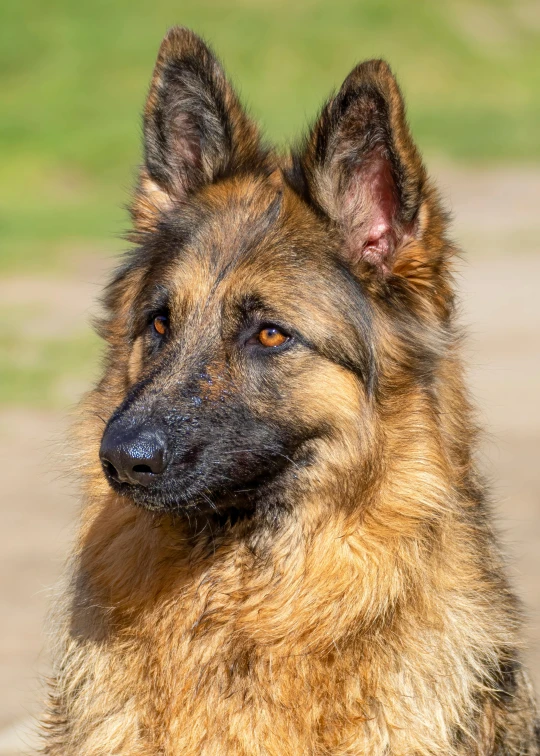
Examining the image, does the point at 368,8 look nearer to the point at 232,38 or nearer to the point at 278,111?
the point at 232,38

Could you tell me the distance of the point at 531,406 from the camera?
1098 cm

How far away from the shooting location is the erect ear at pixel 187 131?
4.46m

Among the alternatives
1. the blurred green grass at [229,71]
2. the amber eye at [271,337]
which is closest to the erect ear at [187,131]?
the amber eye at [271,337]

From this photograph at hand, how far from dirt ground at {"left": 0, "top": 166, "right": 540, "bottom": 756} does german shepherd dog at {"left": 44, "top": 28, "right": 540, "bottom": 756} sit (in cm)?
50

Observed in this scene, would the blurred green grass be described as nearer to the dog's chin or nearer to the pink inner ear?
the pink inner ear

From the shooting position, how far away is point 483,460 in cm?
883

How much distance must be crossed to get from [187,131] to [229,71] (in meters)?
16.9

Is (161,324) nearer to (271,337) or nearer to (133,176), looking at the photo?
Answer: (271,337)

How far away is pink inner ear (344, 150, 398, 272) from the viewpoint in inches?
165

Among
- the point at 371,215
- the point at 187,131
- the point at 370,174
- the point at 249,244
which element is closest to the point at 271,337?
the point at 249,244

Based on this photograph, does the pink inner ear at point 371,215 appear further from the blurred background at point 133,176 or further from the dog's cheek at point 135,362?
the dog's cheek at point 135,362

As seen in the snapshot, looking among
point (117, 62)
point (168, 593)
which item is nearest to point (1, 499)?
point (168, 593)

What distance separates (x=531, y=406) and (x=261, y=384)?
24.3 feet

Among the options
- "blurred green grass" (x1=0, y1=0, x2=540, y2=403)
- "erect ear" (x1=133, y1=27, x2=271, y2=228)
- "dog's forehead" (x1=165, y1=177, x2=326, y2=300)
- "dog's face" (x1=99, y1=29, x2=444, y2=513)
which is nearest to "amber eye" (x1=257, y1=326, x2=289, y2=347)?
"dog's face" (x1=99, y1=29, x2=444, y2=513)
